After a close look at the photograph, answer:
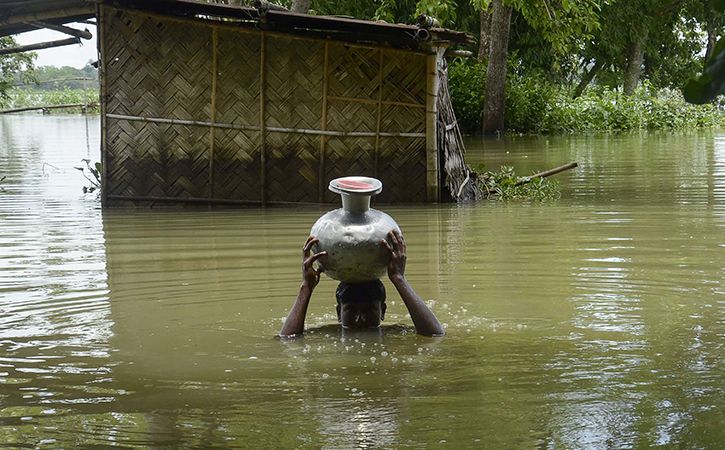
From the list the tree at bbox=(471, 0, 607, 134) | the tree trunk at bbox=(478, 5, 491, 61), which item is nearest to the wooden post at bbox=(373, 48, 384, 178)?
the tree at bbox=(471, 0, 607, 134)

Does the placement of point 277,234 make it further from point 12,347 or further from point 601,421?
point 601,421

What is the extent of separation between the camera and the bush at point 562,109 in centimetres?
2769

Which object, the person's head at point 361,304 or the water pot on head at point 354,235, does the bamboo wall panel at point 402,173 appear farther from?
the water pot on head at point 354,235

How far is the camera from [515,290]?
21.9ft

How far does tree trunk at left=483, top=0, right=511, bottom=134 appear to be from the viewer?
2470 cm

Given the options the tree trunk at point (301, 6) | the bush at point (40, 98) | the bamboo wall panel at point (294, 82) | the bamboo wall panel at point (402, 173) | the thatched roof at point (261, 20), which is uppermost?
the bush at point (40, 98)

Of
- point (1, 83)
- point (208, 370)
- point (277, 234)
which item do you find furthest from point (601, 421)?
point (1, 83)

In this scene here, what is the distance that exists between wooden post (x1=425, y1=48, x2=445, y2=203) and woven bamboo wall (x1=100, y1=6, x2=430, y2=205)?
66mm

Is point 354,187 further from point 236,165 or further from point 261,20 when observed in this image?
point 236,165

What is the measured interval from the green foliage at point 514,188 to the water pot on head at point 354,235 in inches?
304

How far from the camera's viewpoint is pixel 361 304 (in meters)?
5.09

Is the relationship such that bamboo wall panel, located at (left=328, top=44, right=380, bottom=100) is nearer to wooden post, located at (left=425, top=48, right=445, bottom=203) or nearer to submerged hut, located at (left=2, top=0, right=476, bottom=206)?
submerged hut, located at (left=2, top=0, right=476, bottom=206)

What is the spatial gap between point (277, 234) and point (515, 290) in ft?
10.4

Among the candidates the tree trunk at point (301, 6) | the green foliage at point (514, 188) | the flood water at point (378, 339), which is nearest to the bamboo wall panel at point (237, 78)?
the flood water at point (378, 339)
